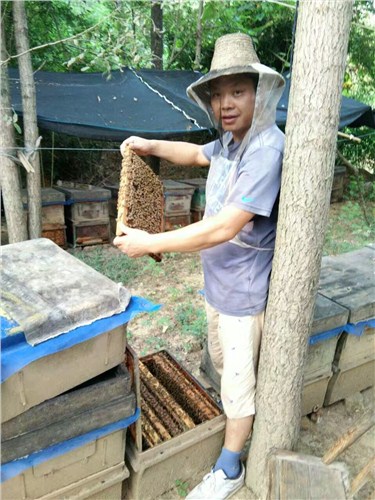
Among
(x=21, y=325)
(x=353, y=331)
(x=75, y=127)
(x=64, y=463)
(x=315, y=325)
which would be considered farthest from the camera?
(x=75, y=127)

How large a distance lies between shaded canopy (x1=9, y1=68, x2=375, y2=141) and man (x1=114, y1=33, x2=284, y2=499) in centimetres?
267

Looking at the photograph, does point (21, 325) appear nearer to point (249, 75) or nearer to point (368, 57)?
point (249, 75)

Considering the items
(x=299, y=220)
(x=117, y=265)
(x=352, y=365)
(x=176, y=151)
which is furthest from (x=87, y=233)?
(x=299, y=220)

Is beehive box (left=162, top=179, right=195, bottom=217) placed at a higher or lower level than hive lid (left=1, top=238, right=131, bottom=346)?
lower

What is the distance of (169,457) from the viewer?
2.00 meters

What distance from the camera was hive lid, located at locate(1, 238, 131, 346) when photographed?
4.66 ft

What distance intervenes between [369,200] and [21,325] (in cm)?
904

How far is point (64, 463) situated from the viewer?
1667 mm

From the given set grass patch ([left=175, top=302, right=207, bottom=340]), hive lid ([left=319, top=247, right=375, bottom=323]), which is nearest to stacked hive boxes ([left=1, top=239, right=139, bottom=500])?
hive lid ([left=319, top=247, right=375, bottom=323])

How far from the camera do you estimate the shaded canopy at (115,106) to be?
464cm

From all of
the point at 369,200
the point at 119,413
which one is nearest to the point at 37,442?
the point at 119,413

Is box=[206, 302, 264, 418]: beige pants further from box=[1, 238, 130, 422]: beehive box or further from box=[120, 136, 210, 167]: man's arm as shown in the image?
box=[120, 136, 210, 167]: man's arm

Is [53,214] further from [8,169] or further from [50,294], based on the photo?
[50,294]

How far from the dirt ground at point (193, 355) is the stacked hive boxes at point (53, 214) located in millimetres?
1464
